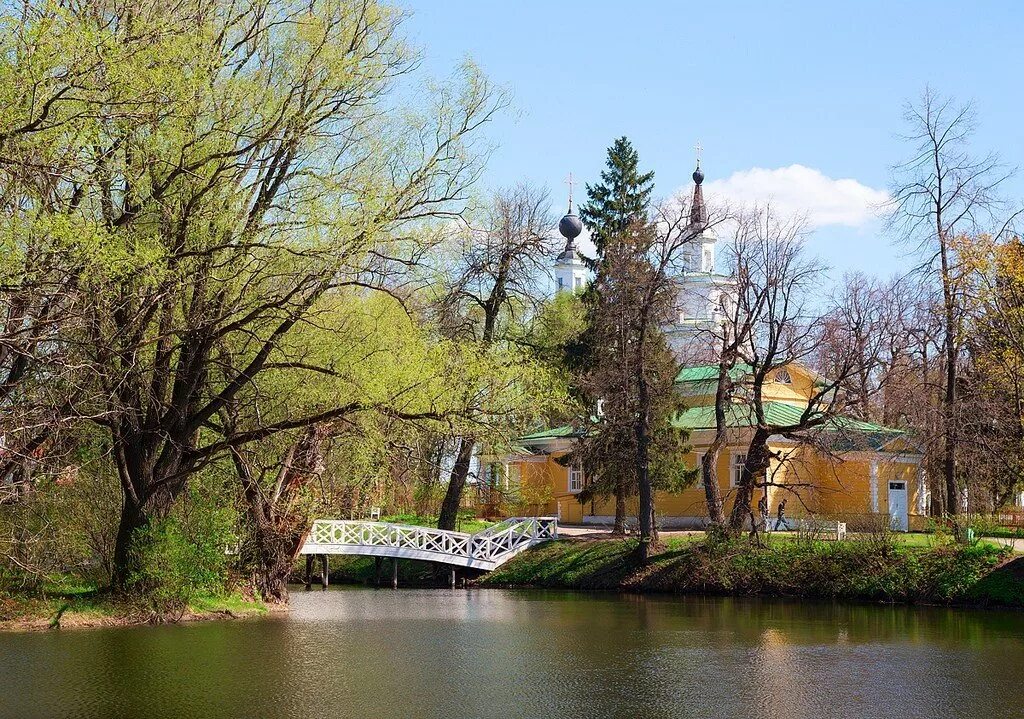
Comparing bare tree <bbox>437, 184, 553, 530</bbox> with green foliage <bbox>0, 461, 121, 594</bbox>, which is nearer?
green foliage <bbox>0, 461, 121, 594</bbox>

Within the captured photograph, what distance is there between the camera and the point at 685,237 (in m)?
30.8

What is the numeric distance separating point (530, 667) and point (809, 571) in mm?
14125

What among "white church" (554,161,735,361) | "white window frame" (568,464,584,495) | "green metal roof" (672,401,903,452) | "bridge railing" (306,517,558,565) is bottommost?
"bridge railing" (306,517,558,565)

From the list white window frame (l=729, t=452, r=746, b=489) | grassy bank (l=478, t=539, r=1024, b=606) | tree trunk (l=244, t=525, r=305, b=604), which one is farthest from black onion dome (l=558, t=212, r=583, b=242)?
tree trunk (l=244, t=525, r=305, b=604)

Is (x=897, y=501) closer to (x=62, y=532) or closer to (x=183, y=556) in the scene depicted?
(x=183, y=556)

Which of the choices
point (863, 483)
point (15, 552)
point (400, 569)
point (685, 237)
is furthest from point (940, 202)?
point (15, 552)

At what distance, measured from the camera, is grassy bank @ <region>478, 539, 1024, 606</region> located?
25625mm

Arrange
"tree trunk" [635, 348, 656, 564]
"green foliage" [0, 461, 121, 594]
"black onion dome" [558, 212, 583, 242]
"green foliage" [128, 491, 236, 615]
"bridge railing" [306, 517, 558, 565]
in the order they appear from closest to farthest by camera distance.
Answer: "green foliage" [0, 461, 121, 594] < "green foliage" [128, 491, 236, 615] < "tree trunk" [635, 348, 656, 564] < "bridge railing" [306, 517, 558, 565] < "black onion dome" [558, 212, 583, 242]

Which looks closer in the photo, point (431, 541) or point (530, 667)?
point (530, 667)

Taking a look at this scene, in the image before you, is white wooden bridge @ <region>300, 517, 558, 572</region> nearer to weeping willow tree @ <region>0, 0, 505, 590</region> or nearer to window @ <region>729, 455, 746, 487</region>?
window @ <region>729, 455, 746, 487</region>

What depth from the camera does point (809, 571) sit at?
28.0 metres

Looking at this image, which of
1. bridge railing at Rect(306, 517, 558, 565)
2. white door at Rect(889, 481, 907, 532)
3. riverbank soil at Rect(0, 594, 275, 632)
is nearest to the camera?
riverbank soil at Rect(0, 594, 275, 632)

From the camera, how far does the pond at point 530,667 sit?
1252cm

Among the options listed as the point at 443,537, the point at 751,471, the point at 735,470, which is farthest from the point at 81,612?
the point at 735,470
